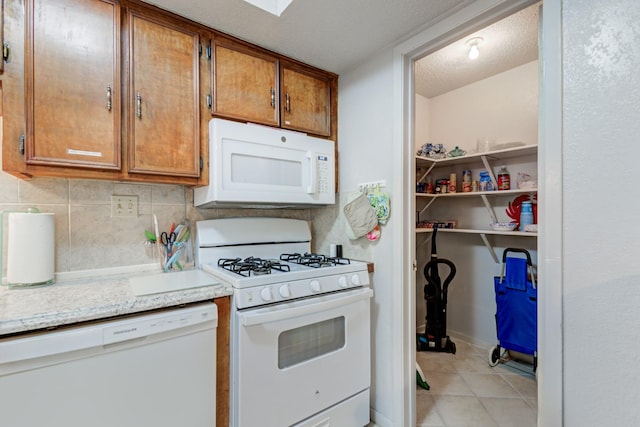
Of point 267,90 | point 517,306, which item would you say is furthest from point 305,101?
point 517,306

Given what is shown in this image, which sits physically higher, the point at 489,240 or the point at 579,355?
the point at 489,240

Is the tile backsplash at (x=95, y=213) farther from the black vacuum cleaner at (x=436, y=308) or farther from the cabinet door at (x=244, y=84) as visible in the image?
the black vacuum cleaner at (x=436, y=308)

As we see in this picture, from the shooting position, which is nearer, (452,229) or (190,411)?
(190,411)

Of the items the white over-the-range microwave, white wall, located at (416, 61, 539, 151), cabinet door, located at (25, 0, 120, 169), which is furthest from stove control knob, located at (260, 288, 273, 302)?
white wall, located at (416, 61, 539, 151)

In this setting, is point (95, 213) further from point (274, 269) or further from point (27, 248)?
point (274, 269)

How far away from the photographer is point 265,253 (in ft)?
6.33

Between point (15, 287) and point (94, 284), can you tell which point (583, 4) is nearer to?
point (94, 284)

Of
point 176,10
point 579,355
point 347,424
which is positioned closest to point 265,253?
point 347,424

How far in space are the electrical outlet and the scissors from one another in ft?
0.60

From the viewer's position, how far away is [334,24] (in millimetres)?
1454

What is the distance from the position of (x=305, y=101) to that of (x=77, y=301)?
1.56m

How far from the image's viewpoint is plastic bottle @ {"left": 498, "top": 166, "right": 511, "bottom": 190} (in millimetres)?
2424

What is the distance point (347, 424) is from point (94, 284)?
146 cm

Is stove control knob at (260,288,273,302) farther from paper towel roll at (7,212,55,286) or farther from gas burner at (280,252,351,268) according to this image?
paper towel roll at (7,212,55,286)
